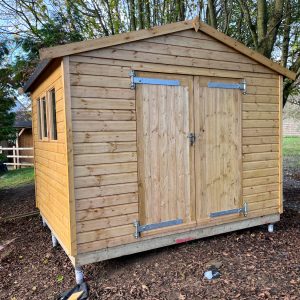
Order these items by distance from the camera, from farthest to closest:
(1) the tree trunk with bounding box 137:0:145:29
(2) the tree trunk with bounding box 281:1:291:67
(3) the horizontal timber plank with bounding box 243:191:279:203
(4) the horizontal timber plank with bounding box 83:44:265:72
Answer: (1) the tree trunk with bounding box 137:0:145:29 < (2) the tree trunk with bounding box 281:1:291:67 < (3) the horizontal timber plank with bounding box 243:191:279:203 < (4) the horizontal timber plank with bounding box 83:44:265:72

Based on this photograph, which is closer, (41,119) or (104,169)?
(104,169)

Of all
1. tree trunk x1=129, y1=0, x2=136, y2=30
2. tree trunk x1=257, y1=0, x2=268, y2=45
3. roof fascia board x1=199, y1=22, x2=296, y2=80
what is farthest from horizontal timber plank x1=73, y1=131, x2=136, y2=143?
tree trunk x1=129, y1=0, x2=136, y2=30

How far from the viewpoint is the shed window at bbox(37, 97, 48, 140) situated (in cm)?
495

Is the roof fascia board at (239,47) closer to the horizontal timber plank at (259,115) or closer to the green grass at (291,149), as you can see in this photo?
the horizontal timber plank at (259,115)

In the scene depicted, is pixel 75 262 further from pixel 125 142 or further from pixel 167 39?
pixel 167 39

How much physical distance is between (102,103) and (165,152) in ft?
3.45

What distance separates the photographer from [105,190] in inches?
141

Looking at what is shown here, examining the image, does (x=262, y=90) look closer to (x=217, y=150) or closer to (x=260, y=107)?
(x=260, y=107)

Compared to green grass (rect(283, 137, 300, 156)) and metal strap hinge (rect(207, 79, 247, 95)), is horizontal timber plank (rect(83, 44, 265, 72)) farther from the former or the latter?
green grass (rect(283, 137, 300, 156))

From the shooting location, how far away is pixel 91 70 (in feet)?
11.3

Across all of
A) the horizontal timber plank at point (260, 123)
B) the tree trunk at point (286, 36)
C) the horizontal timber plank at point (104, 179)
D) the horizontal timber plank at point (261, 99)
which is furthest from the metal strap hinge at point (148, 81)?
the tree trunk at point (286, 36)

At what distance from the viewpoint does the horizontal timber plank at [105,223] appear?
11.4 feet

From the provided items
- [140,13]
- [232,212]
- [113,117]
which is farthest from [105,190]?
[140,13]

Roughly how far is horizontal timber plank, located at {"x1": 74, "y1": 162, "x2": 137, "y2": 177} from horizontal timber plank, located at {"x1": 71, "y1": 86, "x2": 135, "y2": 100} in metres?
0.82
